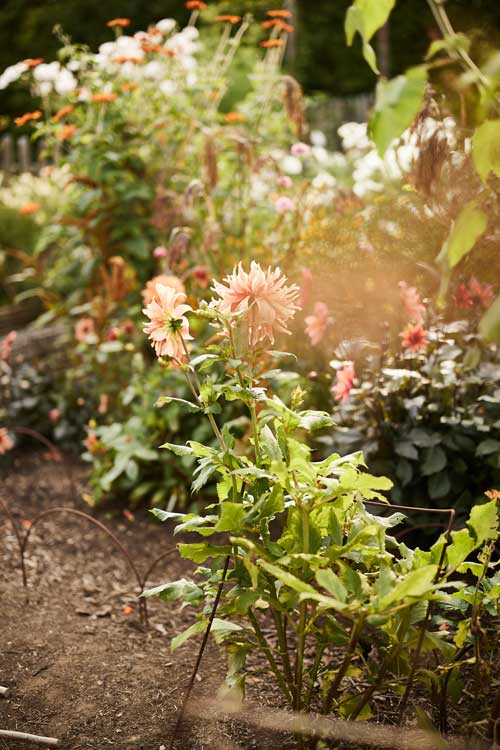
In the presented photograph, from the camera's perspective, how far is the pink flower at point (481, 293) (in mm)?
2426

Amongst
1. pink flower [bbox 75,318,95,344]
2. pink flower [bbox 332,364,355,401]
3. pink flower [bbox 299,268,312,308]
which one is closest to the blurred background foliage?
pink flower [bbox 75,318,95,344]

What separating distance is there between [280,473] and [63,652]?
1093 mm

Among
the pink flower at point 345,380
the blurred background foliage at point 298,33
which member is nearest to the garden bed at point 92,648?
the pink flower at point 345,380

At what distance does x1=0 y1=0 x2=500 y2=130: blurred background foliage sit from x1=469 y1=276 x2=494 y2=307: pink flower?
11.2m

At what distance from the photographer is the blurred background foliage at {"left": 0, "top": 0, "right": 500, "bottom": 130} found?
12969 mm

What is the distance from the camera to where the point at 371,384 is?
8.25 feet

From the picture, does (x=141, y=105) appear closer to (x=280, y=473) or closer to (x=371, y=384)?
(x=371, y=384)

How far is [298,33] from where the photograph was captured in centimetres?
1291

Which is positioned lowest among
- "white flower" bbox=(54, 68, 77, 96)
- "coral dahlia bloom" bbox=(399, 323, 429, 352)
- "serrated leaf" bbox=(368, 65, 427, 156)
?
"coral dahlia bloom" bbox=(399, 323, 429, 352)

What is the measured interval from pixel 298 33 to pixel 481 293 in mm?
11876

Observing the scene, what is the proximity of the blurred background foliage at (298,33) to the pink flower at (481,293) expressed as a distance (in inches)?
441

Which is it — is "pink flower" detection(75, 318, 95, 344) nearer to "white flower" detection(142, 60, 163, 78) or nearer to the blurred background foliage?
"white flower" detection(142, 60, 163, 78)

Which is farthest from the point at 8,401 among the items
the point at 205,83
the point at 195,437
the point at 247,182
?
the point at 205,83

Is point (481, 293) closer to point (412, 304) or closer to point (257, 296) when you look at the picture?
point (412, 304)
